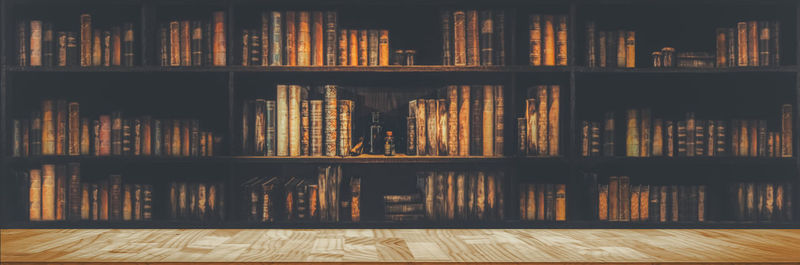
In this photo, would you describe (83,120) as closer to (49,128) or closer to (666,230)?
(49,128)

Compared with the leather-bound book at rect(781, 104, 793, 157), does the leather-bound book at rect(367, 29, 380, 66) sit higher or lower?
higher

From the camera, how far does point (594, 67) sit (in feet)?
6.66

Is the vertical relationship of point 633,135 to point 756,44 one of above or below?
below

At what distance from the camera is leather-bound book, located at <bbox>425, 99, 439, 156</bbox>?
2092mm

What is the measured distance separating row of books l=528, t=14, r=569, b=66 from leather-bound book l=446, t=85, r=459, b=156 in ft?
1.13

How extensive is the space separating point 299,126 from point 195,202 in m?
0.54

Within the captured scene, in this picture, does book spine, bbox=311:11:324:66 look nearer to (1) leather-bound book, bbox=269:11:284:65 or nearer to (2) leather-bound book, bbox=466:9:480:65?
(1) leather-bound book, bbox=269:11:284:65

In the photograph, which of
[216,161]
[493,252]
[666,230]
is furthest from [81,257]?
[666,230]

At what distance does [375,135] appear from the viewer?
219 centimetres

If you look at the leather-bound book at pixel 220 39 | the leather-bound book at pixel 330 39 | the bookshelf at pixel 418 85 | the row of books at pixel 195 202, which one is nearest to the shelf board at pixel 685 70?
the bookshelf at pixel 418 85

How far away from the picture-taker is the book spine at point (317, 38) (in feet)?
6.79

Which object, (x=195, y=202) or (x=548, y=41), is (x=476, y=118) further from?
(x=195, y=202)

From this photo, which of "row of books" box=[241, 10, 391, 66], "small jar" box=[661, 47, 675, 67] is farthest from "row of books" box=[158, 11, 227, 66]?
"small jar" box=[661, 47, 675, 67]

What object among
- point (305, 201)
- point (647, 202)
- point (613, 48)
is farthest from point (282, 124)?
point (647, 202)
